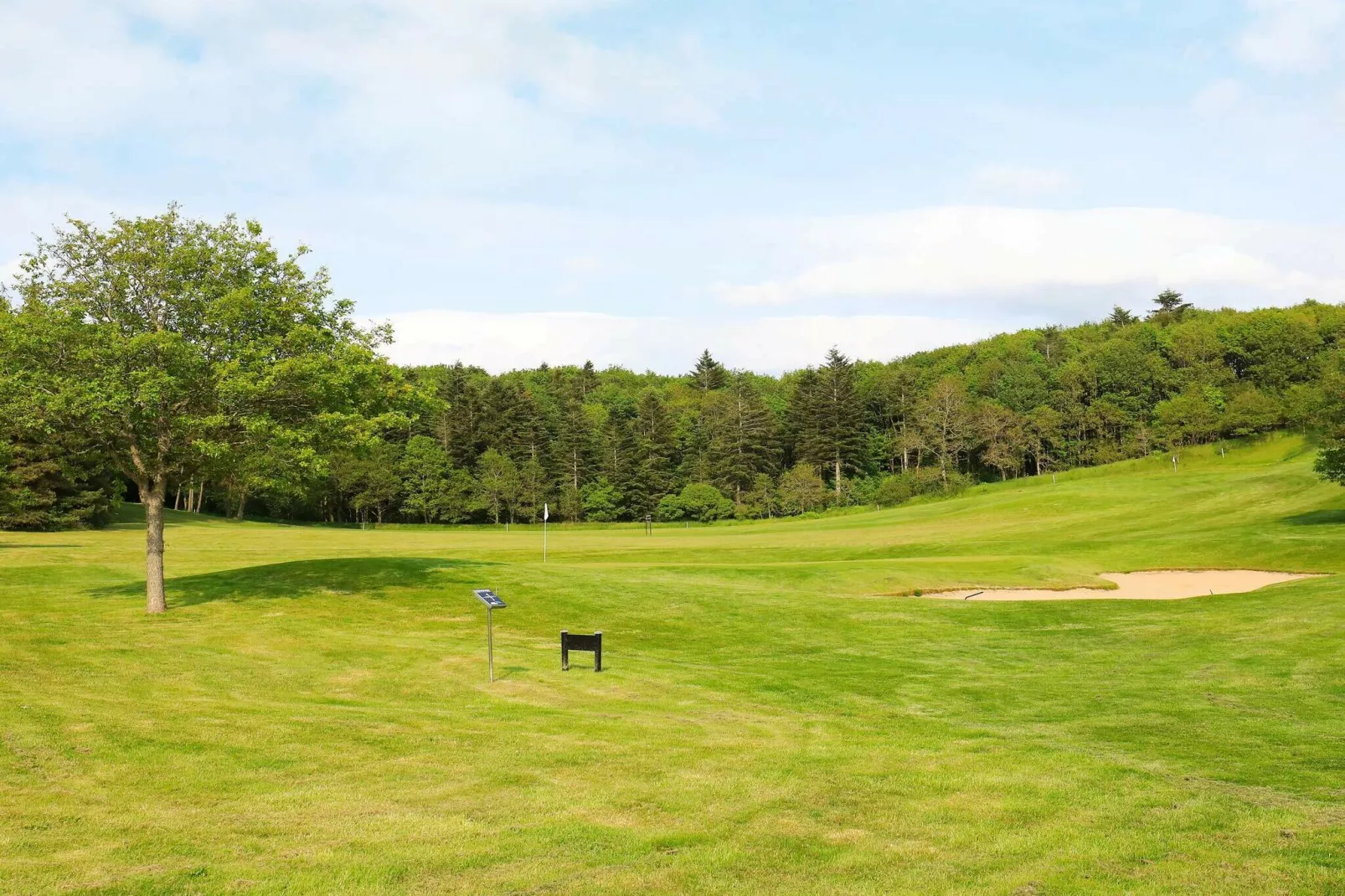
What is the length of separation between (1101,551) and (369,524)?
298ft

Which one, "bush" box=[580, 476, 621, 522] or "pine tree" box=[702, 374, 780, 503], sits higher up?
"pine tree" box=[702, 374, 780, 503]

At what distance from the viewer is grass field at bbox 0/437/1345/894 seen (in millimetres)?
9555

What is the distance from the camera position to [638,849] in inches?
393

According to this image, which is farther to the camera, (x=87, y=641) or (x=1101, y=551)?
(x=1101, y=551)

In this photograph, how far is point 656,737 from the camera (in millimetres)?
15891

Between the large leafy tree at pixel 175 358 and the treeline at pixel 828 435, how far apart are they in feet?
266

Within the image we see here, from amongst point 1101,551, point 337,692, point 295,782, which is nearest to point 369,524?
point 1101,551

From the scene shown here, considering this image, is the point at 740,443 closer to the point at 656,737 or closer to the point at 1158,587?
the point at 1158,587

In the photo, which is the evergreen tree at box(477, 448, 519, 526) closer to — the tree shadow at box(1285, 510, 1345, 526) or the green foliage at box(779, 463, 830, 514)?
the green foliage at box(779, 463, 830, 514)

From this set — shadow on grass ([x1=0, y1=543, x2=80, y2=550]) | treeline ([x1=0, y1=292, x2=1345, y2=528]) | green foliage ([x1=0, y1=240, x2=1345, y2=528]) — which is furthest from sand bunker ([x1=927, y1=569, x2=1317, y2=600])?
green foliage ([x1=0, y1=240, x2=1345, y2=528])

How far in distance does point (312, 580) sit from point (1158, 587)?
35.8 meters

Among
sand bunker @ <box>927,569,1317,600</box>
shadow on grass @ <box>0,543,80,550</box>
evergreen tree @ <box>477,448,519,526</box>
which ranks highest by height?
evergreen tree @ <box>477,448,519,526</box>

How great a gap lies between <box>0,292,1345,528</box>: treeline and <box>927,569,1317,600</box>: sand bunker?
213 ft

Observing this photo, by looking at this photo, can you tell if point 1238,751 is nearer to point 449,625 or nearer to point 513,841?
point 513,841
